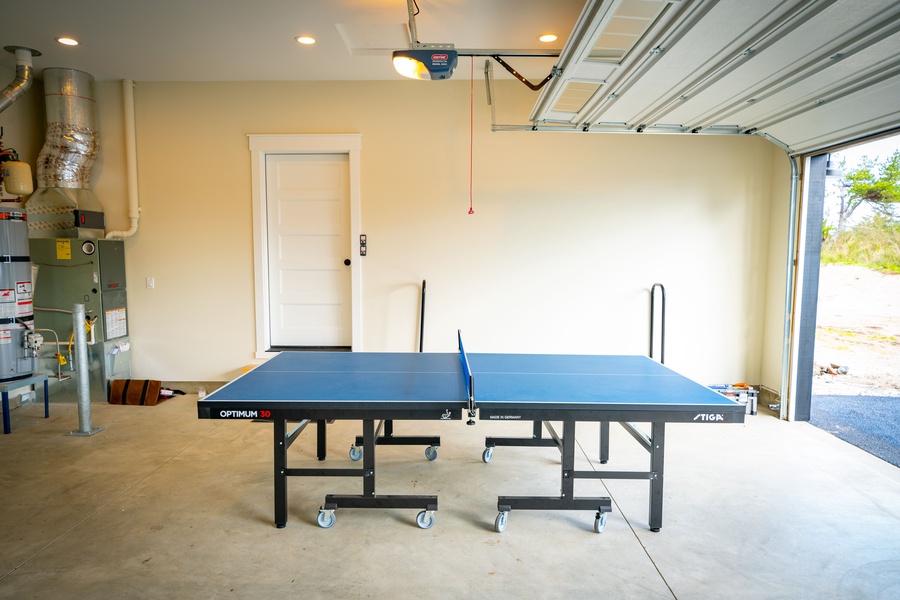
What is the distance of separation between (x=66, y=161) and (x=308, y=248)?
2270 millimetres

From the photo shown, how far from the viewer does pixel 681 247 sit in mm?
4957

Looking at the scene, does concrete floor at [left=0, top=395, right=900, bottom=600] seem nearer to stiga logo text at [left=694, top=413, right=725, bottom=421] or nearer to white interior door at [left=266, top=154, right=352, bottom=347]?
stiga logo text at [left=694, top=413, right=725, bottom=421]

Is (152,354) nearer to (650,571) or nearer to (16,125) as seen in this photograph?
(16,125)

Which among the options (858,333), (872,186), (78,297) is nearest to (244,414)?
(78,297)

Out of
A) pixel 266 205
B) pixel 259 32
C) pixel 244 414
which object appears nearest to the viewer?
pixel 244 414

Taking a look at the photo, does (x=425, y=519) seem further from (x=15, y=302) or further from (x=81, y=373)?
(x=15, y=302)

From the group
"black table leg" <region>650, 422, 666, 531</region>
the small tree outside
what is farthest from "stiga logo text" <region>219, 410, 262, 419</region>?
the small tree outside

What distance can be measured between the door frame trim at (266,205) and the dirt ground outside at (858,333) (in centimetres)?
465

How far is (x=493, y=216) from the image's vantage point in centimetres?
497

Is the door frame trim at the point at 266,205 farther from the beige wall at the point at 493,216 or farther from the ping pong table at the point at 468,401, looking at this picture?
the ping pong table at the point at 468,401

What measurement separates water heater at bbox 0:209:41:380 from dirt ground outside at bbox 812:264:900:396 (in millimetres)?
7225

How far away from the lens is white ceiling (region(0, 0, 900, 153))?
2373 millimetres

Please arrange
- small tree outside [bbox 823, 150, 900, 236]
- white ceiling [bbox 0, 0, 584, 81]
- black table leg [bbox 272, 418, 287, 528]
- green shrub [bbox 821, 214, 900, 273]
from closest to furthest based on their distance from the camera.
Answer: black table leg [bbox 272, 418, 287, 528] → white ceiling [bbox 0, 0, 584, 81] → small tree outside [bbox 823, 150, 900, 236] → green shrub [bbox 821, 214, 900, 273]

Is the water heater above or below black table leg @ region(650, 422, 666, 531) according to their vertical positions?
above
